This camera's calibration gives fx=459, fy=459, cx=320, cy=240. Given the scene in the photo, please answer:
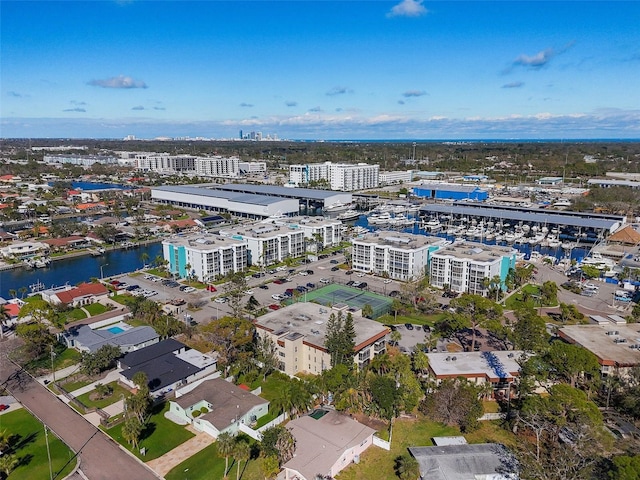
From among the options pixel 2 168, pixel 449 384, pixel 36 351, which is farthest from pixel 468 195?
pixel 2 168

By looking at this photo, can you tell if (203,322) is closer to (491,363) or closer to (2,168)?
(491,363)

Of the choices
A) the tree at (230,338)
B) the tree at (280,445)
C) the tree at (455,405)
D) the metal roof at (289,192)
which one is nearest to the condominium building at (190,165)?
the metal roof at (289,192)

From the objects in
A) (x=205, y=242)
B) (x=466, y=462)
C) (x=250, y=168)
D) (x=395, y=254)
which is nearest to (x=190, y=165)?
(x=250, y=168)

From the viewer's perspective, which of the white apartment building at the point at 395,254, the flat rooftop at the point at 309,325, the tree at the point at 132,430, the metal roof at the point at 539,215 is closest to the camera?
the tree at the point at 132,430

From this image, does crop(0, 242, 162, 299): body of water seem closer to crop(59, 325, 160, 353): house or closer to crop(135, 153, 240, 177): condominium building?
crop(59, 325, 160, 353): house

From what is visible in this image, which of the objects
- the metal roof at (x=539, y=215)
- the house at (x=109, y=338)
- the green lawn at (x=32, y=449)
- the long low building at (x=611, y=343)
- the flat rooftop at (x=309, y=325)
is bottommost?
the green lawn at (x=32, y=449)

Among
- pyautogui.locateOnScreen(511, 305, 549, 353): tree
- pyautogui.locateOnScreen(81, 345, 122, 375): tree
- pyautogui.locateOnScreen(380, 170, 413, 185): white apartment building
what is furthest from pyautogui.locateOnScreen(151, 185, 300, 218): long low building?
pyautogui.locateOnScreen(511, 305, 549, 353): tree

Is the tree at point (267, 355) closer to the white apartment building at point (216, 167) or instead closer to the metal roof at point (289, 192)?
the metal roof at point (289, 192)

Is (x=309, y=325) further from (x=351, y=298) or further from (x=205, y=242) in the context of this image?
(x=205, y=242)

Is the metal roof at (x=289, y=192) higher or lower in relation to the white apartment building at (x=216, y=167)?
lower
